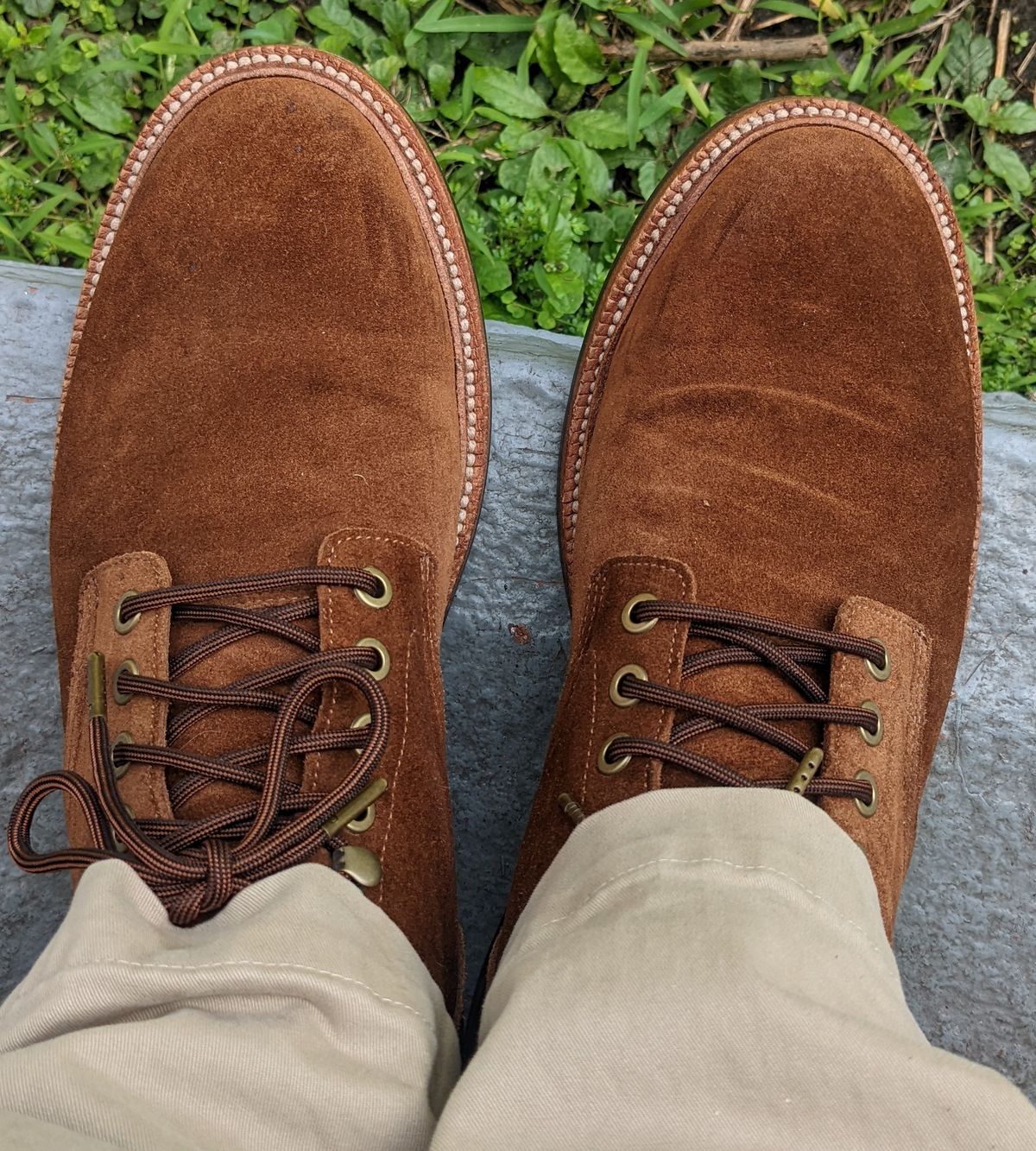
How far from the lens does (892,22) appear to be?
151 cm

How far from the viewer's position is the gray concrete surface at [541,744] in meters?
1.29

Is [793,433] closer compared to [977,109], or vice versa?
[793,433]

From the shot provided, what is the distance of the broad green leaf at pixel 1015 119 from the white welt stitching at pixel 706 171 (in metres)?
0.40

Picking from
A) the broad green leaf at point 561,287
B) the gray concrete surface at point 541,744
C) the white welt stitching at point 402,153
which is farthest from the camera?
the broad green leaf at point 561,287

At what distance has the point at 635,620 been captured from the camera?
109 cm

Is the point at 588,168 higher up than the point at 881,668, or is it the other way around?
the point at 588,168

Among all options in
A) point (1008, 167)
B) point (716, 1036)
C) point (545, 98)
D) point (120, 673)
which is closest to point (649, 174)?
point (545, 98)

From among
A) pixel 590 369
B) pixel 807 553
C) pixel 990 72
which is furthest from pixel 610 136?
pixel 807 553

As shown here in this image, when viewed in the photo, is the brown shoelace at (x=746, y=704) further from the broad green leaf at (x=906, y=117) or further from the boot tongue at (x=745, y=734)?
the broad green leaf at (x=906, y=117)

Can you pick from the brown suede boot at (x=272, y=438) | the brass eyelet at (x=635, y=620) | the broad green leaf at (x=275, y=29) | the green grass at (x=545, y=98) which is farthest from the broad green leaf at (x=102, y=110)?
the brass eyelet at (x=635, y=620)

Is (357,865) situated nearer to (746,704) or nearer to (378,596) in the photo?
(378,596)

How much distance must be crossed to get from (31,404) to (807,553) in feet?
3.34

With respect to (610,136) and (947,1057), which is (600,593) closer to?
(947,1057)

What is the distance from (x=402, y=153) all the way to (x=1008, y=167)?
0.94 metres
